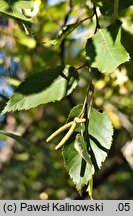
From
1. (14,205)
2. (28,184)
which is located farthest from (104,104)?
(14,205)

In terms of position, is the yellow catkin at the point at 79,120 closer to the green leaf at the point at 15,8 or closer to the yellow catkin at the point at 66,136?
the yellow catkin at the point at 66,136

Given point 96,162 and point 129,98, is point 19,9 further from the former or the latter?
point 129,98

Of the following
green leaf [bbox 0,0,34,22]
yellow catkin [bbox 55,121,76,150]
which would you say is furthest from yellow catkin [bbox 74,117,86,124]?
green leaf [bbox 0,0,34,22]

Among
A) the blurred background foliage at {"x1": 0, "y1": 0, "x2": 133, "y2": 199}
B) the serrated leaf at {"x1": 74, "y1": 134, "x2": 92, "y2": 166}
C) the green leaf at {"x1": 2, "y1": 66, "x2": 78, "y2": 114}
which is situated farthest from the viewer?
the blurred background foliage at {"x1": 0, "y1": 0, "x2": 133, "y2": 199}

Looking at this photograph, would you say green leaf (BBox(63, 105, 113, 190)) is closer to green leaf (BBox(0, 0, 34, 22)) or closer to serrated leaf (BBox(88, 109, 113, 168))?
serrated leaf (BBox(88, 109, 113, 168))

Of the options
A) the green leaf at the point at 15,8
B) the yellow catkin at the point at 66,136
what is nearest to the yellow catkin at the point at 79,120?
the yellow catkin at the point at 66,136

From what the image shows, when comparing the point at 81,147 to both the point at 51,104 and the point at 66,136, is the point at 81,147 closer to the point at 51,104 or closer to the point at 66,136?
the point at 66,136
